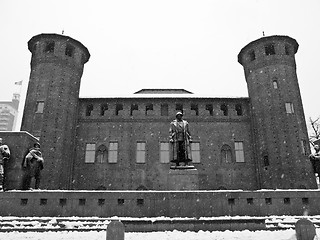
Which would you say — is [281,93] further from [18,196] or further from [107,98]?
[18,196]

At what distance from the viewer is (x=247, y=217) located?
1281 centimetres

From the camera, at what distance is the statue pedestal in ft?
47.5

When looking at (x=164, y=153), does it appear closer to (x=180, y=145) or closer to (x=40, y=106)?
(x=40, y=106)

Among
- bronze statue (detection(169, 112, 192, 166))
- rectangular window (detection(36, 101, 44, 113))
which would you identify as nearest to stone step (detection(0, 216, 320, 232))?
bronze statue (detection(169, 112, 192, 166))

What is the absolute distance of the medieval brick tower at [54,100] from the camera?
25.7 metres

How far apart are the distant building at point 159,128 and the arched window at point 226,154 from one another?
0.29 ft

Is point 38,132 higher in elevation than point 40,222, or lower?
higher

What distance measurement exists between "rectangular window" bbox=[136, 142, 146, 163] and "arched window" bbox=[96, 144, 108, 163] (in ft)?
9.68

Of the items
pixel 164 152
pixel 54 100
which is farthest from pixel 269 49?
pixel 54 100

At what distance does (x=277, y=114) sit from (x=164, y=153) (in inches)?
416

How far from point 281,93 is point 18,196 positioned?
22.9 m

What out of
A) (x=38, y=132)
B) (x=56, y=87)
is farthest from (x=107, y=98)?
(x=38, y=132)

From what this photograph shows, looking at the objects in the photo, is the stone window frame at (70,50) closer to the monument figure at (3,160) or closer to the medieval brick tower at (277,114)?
the monument figure at (3,160)

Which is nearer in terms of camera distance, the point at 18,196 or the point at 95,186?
the point at 18,196
